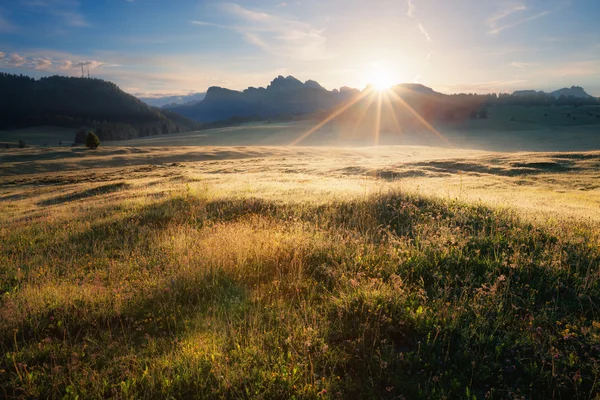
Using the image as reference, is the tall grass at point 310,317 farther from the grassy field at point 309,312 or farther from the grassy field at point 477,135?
the grassy field at point 477,135

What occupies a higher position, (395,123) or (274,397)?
(395,123)

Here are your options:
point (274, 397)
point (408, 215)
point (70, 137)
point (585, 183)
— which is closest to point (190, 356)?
point (274, 397)

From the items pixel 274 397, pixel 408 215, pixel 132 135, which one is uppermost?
pixel 132 135

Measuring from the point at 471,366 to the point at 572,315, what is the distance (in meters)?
2.18

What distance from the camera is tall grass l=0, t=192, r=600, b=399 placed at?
370 cm

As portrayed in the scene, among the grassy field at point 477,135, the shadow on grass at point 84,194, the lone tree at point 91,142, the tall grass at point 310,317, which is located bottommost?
the shadow on grass at point 84,194

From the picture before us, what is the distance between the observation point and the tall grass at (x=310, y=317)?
3.70 meters

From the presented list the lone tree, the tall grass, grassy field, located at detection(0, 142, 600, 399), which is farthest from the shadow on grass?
the lone tree

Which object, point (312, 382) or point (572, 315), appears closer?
point (312, 382)

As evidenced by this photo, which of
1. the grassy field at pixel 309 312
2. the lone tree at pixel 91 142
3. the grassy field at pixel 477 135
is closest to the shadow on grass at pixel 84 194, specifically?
the grassy field at pixel 309 312

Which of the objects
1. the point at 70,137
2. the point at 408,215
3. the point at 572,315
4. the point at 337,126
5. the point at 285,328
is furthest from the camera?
the point at 70,137

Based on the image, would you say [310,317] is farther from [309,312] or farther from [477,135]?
[477,135]

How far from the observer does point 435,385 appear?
12.1 feet

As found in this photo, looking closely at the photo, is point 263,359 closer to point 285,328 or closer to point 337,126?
point 285,328
